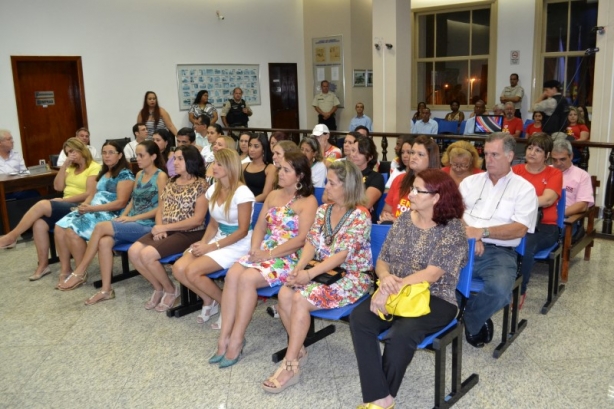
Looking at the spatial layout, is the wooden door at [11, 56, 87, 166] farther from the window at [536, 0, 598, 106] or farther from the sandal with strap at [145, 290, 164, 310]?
the window at [536, 0, 598, 106]

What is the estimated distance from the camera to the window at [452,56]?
440 inches

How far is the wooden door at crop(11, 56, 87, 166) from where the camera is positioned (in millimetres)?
8211

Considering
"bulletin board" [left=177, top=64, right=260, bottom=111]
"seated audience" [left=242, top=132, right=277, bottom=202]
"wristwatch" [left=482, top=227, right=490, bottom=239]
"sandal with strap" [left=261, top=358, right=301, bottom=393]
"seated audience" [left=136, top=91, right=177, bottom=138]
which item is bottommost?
"sandal with strap" [left=261, top=358, right=301, bottom=393]

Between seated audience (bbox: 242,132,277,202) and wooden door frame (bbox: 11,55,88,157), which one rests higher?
wooden door frame (bbox: 11,55,88,157)

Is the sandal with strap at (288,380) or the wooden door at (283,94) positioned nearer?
the sandal with strap at (288,380)

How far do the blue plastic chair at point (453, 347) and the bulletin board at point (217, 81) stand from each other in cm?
812

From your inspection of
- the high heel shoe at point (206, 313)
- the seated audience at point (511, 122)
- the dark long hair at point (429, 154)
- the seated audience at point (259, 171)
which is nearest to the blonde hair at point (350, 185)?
the dark long hair at point (429, 154)

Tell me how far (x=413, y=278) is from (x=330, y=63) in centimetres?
942

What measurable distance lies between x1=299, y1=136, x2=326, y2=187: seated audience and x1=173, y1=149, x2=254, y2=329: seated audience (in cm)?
116

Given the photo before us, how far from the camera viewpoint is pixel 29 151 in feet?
27.3

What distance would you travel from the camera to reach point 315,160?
16.1 ft

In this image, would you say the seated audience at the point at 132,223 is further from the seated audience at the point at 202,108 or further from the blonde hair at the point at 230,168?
the seated audience at the point at 202,108

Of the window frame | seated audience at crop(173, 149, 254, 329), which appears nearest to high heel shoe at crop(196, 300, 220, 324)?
seated audience at crop(173, 149, 254, 329)

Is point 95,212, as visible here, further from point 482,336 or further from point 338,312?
point 482,336
